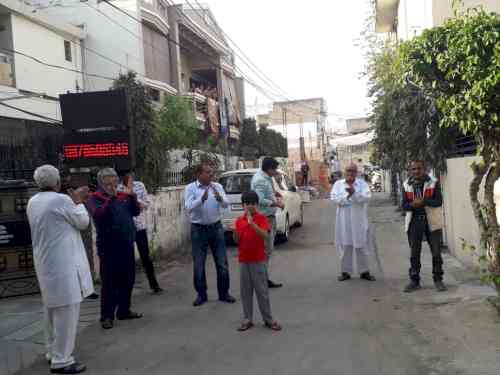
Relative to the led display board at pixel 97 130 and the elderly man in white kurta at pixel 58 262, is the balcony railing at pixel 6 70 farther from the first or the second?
the elderly man in white kurta at pixel 58 262

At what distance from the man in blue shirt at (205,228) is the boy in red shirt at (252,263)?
138 cm

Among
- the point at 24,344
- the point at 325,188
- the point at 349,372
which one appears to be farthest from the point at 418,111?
the point at 325,188

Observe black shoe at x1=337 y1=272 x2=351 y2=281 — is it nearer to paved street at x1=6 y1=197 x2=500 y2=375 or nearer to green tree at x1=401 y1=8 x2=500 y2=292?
paved street at x1=6 y1=197 x2=500 y2=375

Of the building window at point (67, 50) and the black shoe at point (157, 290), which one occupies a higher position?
the building window at point (67, 50)

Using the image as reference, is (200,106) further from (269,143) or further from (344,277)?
(344,277)

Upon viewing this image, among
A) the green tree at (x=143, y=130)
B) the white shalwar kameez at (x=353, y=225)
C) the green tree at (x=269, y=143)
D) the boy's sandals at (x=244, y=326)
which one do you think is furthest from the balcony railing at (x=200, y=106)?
the boy's sandals at (x=244, y=326)

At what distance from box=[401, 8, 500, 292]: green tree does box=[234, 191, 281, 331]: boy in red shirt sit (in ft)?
7.70

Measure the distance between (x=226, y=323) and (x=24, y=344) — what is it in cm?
220

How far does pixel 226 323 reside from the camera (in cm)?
652

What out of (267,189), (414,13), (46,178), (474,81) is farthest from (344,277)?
(414,13)

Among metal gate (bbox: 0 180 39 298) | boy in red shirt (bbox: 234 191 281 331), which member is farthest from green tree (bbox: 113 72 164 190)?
boy in red shirt (bbox: 234 191 281 331)

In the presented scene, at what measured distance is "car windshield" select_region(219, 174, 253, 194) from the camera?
13352 mm

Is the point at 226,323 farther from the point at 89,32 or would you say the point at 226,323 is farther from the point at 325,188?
the point at 325,188

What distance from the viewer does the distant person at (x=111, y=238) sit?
21.9ft
